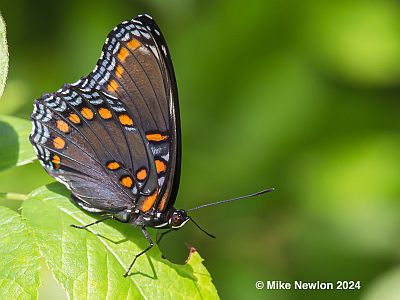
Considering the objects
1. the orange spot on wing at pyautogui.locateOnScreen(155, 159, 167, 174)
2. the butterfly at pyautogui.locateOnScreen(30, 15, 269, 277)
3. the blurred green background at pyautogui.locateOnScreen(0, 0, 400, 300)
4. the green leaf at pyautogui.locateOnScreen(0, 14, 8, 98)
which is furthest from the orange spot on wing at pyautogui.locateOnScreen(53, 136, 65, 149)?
the blurred green background at pyautogui.locateOnScreen(0, 0, 400, 300)

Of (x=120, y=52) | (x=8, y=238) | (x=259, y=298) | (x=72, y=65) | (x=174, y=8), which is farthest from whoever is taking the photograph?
(x=72, y=65)

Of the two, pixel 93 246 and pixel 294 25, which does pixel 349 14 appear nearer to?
pixel 294 25

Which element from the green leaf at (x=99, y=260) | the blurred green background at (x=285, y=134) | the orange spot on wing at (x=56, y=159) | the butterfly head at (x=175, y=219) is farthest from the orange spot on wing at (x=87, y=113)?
the blurred green background at (x=285, y=134)

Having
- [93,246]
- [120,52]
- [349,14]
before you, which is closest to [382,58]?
[349,14]

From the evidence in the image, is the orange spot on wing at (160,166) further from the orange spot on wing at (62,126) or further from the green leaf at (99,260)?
the orange spot on wing at (62,126)

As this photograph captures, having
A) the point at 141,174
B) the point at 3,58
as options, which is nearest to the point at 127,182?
the point at 141,174

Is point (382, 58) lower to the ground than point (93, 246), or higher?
higher

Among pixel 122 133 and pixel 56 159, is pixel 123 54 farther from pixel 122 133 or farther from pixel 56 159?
pixel 56 159
